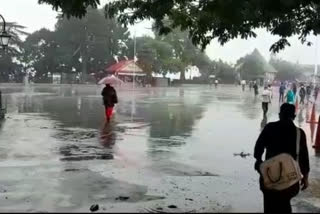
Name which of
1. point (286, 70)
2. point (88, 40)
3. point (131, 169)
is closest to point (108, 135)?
point (131, 169)

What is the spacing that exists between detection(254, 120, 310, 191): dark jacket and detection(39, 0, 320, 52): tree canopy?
4.51 ft

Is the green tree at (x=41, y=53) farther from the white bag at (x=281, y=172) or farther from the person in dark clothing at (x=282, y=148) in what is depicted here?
the white bag at (x=281, y=172)

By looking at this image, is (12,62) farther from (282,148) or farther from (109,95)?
(282,148)

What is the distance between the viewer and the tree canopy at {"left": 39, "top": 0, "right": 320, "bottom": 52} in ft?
20.5

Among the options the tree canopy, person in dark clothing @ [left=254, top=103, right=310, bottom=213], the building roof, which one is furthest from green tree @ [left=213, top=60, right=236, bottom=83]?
person in dark clothing @ [left=254, top=103, right=310, bottom=213]

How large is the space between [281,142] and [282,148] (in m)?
0.06

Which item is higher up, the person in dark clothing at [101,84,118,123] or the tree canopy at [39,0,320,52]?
the tree canopy at [39,0,320,52]

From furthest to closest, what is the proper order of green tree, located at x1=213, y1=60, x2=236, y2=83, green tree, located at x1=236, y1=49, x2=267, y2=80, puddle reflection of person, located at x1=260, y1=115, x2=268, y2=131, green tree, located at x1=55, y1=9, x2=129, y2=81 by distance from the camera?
green tree, located at x1=213, y1=60, x2=236, y2=83, green tree, located at x1=236, y1=49, x2=267, y2=80, green tree, located at x1=55, y1=9, x2=129, y2=81, puddle reflection of person, located at x1=260, y1=115, x2=268, y2=131

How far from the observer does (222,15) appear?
21.3ft

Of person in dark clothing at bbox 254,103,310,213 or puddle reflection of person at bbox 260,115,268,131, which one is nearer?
person in dark clothing at bbox 254,103,310,213

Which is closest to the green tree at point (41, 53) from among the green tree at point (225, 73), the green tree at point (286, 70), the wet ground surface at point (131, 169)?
the green tree at point (225, 73)

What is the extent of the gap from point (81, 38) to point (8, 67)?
13160 mm

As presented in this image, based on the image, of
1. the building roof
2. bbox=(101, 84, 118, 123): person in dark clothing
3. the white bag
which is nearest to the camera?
the white bag

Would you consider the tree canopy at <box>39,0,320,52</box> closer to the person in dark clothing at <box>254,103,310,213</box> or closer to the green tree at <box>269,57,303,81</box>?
the person in dark clothing at <box>254,103,310,213</box>
